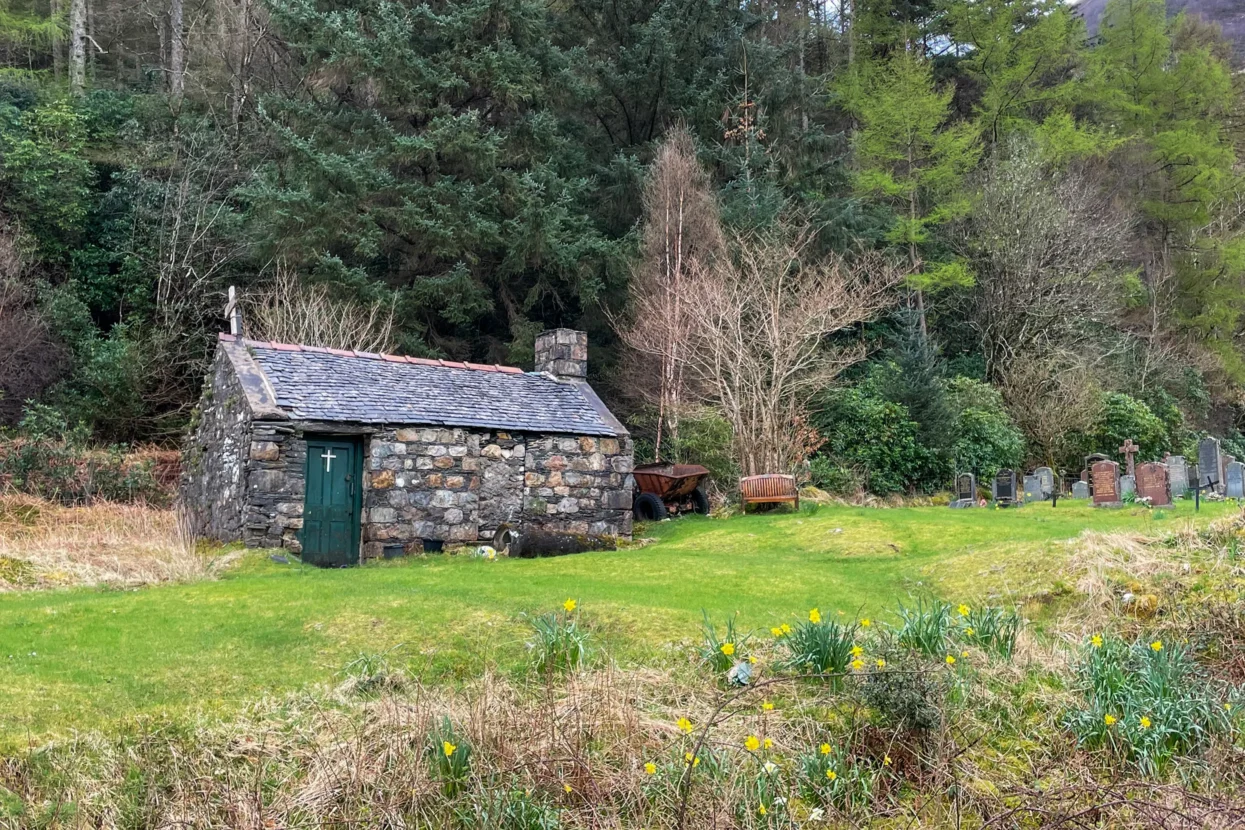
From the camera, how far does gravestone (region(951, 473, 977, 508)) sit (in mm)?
19141

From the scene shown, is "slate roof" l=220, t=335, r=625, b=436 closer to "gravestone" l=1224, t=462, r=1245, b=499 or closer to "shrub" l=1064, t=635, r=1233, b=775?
"gravestone" l=1224, t=462, r=1245, b=499

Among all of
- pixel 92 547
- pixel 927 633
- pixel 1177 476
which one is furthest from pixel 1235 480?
pixel 92 547

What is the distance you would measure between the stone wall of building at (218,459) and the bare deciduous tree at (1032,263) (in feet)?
68.5

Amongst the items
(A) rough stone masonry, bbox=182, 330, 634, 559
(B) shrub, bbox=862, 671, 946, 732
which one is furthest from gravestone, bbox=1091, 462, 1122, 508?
(B) shrub, bbox=862, 671, 946, 732

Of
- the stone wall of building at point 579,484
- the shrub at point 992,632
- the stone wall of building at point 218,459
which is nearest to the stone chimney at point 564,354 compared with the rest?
the stone wall of building at point 579,484

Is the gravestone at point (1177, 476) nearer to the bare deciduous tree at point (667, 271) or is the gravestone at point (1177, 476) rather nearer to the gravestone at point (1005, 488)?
the gravestone at point (1005, 488)

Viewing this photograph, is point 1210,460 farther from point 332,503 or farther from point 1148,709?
point 332,503

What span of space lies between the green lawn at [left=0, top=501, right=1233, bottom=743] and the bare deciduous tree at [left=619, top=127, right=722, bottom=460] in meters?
7.69

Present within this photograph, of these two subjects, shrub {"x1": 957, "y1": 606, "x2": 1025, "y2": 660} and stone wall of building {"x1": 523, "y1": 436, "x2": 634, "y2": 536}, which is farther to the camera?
stone wall of building {"x1": 523, "y1": 436, "x2": 634, "y2": 536}

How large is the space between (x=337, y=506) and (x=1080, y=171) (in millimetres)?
27497

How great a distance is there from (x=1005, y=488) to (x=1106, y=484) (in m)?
3.14

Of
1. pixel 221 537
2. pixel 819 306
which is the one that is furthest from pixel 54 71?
pixel 819 306

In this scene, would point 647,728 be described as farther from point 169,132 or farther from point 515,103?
point 169,132

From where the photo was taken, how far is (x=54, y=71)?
28688 millimetres
